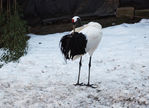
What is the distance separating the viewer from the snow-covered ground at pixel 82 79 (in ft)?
12.8

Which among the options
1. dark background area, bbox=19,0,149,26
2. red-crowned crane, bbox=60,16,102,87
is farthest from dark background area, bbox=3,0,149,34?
red-crowned crane, bbox=60,16,102,87

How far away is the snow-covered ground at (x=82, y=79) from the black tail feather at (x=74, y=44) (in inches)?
25.1

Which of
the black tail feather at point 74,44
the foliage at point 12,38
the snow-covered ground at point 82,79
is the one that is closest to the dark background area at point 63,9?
the foliage at point 12,38

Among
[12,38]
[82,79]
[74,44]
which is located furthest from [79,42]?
[12,38]

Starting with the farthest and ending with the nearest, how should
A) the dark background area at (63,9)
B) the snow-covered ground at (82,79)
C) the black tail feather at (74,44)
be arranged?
the dark background area at (63,9) < the black tail feather at (74,44) < the snow-covered ground at (82,79)

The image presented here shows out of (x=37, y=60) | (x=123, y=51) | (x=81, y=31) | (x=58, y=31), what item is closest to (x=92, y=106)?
(x=81, y=31)

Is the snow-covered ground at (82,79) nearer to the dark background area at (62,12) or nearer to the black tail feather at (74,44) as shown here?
the black tail feather at (74,44)

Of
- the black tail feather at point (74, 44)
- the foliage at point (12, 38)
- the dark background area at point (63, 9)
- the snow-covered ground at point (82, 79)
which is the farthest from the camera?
the dark background area at point (63, 9)

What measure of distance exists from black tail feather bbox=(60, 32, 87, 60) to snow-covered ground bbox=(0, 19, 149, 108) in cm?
64

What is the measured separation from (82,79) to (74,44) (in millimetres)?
1109

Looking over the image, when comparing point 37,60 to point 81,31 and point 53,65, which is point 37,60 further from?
point 81,31

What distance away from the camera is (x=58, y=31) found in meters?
9.05

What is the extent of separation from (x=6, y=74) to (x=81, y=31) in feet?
5.84

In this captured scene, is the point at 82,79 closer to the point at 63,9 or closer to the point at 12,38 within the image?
the point at 12,38
